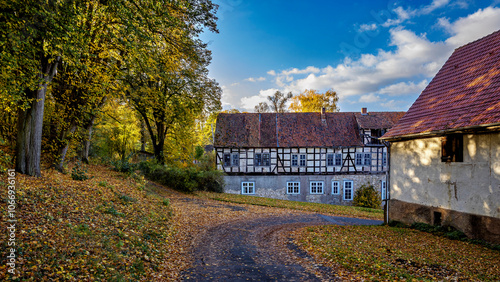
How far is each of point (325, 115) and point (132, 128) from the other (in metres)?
19.8

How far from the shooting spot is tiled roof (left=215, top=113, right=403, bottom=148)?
26.8 meters

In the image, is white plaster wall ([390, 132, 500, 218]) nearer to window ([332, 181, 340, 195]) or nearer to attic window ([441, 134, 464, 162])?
attic window ([441, 134, 464, 162])

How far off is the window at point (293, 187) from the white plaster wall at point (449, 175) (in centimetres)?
1315

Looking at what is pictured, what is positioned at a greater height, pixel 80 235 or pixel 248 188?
pixel 80 235

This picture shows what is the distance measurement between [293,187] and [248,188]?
174 inches

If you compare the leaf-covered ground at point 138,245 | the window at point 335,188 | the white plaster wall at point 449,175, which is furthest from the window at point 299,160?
the leaf-covered ground at point 138,245

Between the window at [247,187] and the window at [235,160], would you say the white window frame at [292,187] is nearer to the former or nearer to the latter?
the window at [247,187]

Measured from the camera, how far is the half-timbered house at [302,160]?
26500 millimetres

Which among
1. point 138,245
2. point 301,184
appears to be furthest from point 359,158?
point 138,245

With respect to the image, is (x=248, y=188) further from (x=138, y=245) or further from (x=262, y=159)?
(x=138, y=245)

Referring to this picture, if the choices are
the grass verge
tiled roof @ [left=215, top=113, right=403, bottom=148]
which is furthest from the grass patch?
tiled roof @ [left=215, top=113, right=403, bottom=148]

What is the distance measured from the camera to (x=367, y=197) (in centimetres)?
2592

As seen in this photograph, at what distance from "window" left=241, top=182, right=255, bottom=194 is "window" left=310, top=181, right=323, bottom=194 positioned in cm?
582

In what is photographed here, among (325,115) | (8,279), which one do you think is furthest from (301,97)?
(8,279)
